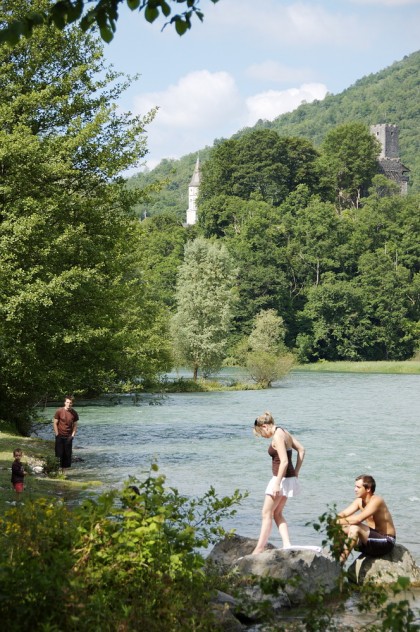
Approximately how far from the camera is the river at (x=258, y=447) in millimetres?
19922

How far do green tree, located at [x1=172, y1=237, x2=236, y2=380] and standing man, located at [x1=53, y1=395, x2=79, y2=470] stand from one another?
46567 mm

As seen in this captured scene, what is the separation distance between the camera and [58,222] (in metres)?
24.3

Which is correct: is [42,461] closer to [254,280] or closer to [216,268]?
[216,268]

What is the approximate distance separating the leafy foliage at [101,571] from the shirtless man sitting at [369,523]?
3.32 meters

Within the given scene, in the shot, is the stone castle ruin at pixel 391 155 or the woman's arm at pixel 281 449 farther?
the stone castle ruin at pixel 391 155

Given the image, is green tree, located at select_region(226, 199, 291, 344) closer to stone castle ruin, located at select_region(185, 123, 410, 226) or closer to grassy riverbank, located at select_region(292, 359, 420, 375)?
Answer: grassy riverbank, located at select_region(292, 359, 420, 375)

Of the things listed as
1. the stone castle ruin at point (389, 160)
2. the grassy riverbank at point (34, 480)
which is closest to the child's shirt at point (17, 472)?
the grassy riverbank at point (34, 480)

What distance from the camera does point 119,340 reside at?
2559 centimetres

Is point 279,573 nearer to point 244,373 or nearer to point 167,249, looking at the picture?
point 244,373

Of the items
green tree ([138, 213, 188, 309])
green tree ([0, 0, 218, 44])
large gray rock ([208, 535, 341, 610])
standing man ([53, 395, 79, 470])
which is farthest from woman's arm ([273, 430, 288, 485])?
green tree ([138, 213, 188, 309])

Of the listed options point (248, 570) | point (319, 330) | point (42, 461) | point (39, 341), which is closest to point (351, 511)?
point (248, 570)

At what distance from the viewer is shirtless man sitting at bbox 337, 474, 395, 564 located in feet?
36.9

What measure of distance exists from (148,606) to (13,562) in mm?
1010

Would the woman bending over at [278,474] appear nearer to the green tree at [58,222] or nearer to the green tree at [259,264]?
the green tree at [58,222]
